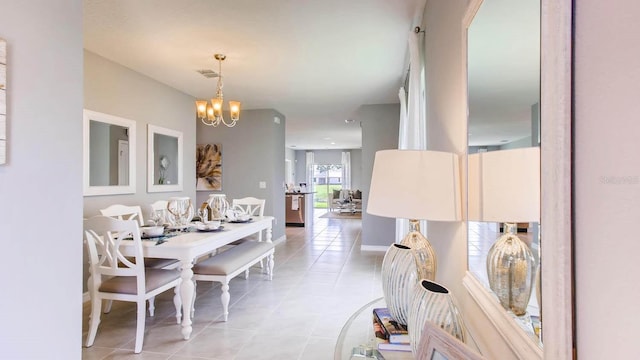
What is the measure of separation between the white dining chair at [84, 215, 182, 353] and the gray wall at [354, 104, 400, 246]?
377 centimetres

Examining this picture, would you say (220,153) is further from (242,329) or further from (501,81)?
(501,81)

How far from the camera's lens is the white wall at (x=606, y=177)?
0.42 meters

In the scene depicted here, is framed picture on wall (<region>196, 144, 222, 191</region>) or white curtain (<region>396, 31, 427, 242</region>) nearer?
white curtain (<region>396, 31, 427, 242</region>)

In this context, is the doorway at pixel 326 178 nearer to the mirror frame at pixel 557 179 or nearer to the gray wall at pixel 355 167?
the gray wall at pixel 355 167

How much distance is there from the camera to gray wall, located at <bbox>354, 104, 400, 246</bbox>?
5.64m

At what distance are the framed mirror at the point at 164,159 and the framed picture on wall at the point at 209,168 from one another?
4.26 feet

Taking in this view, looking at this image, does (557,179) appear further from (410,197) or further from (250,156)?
(250,156)

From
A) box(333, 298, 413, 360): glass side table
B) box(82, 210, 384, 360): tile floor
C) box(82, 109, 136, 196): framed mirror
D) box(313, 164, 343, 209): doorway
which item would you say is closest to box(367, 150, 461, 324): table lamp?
box(333, 298, 413, 360): glass side table

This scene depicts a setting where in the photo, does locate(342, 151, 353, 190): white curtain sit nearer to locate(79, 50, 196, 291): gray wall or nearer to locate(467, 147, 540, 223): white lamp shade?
locate(79, 50, 196, 291): gray wall

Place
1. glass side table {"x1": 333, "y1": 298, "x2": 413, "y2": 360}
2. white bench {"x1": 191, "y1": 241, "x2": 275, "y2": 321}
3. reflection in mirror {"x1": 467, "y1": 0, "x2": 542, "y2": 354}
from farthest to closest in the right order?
white bench {"x1": 191, "y1": 241, "x2": 275, "y2": 321}
glass side table {"x1": 333, "y1": 298, "x2": 413, "y2": 360}
reflection in mirror {"x1": 467, "y1": 0, "x2": 542, "y2": 354}

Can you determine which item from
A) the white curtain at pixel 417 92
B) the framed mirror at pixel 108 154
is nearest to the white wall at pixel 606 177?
the white curtain at pixel 417 92

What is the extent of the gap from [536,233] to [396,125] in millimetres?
5170

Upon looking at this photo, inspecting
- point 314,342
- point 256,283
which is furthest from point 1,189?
point 256,283

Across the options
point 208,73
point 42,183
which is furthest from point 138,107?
point 42,183
